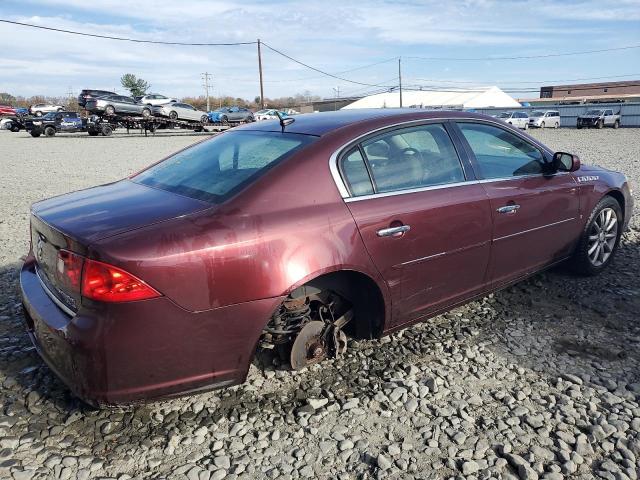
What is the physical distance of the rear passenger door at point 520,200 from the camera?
3.54 metres

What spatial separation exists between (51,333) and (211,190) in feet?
3.44

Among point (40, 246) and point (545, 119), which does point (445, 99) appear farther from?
point (40, 246)

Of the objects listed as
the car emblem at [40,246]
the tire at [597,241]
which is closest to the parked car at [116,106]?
the car emblem at [40,246]

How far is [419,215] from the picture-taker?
10.0 ft

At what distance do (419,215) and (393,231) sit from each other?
0.78 feet

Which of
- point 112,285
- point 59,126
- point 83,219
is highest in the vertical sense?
point 59,126

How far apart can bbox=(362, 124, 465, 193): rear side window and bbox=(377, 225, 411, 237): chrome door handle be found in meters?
0.24

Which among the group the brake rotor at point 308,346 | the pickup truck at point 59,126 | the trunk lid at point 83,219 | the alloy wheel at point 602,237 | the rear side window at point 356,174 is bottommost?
the brake rotor at point 308,346

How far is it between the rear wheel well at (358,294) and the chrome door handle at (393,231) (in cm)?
26

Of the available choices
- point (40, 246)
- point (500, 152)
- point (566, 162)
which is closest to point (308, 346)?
point (40, 246)

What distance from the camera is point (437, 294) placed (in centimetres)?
328

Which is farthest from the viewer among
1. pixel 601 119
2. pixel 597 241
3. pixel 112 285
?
pixel 601 119

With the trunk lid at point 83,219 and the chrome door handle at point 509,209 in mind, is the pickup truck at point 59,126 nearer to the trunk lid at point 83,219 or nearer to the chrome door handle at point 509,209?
the trunk lid at point 83,219

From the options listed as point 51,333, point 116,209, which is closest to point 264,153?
point 116,209
